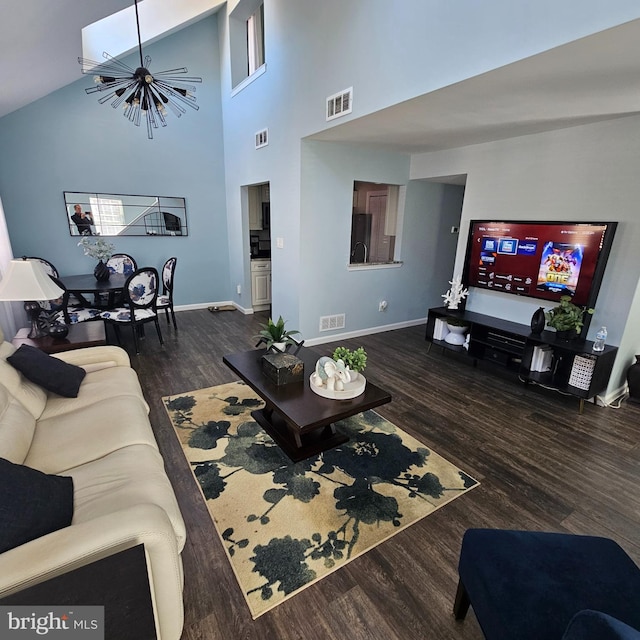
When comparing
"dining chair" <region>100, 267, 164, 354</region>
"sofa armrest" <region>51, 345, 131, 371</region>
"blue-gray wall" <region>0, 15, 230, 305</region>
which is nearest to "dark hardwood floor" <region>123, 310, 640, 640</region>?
"dining chair" <region>100, 267, 164, 354</region>

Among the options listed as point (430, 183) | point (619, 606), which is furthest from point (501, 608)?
point (430, 183)

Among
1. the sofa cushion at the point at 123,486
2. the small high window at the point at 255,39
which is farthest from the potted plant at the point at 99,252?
the sofa cushion at the point at 123,486

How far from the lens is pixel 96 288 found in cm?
407

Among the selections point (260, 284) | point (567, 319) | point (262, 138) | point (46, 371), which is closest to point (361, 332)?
point (260, 284)

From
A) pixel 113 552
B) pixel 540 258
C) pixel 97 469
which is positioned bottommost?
pixel 97 469

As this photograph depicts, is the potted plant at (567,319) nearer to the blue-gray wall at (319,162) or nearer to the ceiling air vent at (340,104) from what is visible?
the blue-gray wall at (319,162)

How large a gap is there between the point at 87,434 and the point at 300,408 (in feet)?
3.89

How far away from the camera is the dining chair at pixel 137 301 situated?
407 cm

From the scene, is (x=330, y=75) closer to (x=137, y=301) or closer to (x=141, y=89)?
(x=141, y=89)

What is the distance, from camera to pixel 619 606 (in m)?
Result: 1.08

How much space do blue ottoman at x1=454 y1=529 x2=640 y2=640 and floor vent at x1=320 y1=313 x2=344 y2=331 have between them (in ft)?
11.3

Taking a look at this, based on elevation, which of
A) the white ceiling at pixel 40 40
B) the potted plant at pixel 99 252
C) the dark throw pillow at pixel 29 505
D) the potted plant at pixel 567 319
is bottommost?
the dark throw pillow at pixel 29 505

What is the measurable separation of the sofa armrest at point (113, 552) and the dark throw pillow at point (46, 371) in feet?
4.41

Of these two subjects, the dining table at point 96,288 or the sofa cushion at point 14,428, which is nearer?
the sofa cushion at point 14,428
